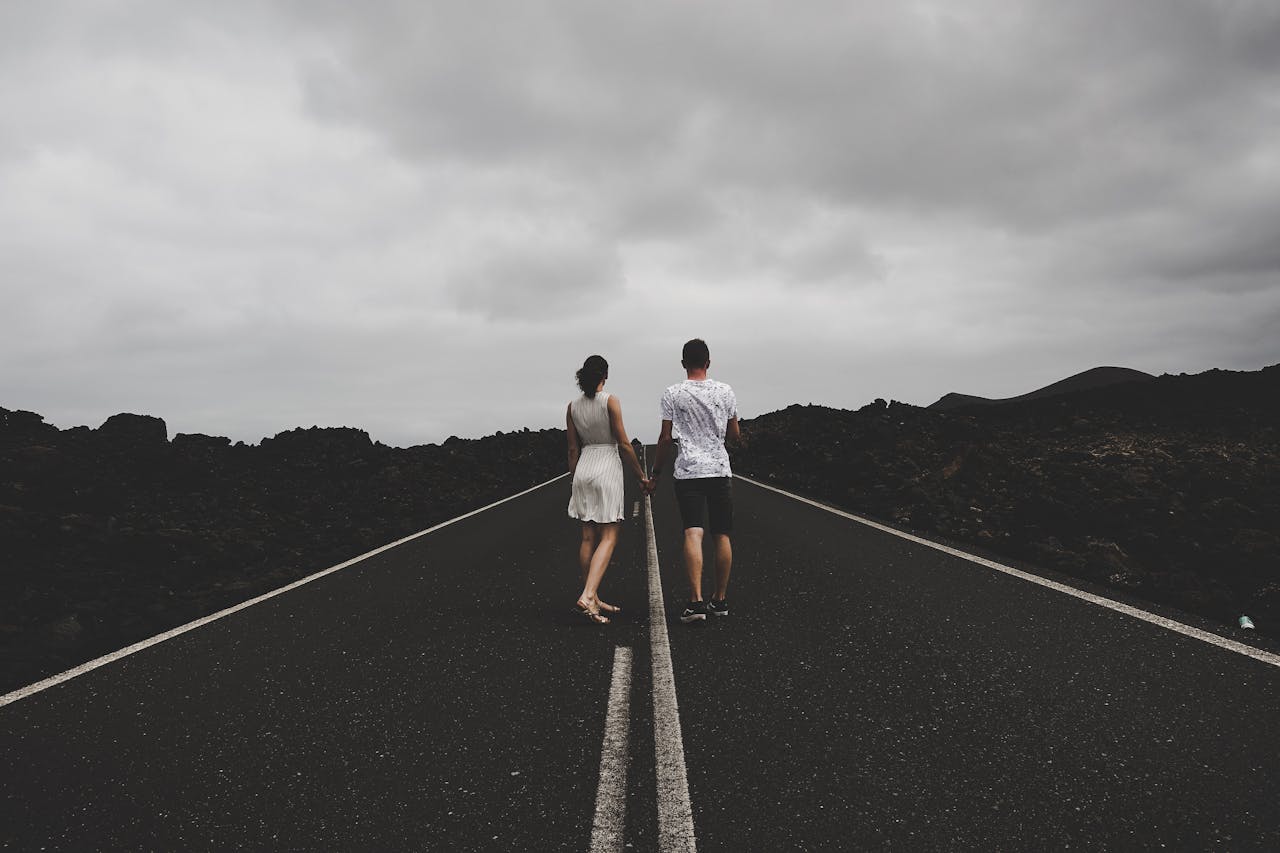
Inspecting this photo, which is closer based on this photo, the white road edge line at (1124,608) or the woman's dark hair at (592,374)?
the white road edge line at (1124,608)

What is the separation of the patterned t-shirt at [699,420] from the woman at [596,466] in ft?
1.43

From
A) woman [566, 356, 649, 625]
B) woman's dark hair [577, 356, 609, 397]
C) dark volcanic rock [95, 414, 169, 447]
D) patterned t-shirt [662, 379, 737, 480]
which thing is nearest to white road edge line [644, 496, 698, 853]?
woman [566, 356, 649, 625]

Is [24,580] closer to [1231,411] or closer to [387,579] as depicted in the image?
[387,579]

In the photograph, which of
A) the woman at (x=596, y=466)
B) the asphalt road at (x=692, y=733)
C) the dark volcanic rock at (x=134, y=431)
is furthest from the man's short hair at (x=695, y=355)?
the dark volcanic rock at (x=134, y=431)

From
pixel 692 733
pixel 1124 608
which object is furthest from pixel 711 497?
pixel 1124 608

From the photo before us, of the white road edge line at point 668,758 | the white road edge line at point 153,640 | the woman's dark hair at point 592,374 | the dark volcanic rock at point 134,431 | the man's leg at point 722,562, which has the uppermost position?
the dark volcanic rock at point 134,431

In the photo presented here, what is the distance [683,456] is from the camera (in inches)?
238

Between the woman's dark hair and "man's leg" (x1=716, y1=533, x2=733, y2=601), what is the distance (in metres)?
1.65

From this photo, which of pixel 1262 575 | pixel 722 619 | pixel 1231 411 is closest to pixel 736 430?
pixel 722 619

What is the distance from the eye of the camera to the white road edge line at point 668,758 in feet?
9.12

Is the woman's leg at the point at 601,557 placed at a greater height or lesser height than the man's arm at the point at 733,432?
lesser

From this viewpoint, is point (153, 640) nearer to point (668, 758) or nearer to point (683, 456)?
point (683, 456)

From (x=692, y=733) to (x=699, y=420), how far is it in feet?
9.13

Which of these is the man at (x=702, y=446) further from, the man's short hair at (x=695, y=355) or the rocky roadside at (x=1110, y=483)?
the rocky roadside at (x=1110, y=483)
